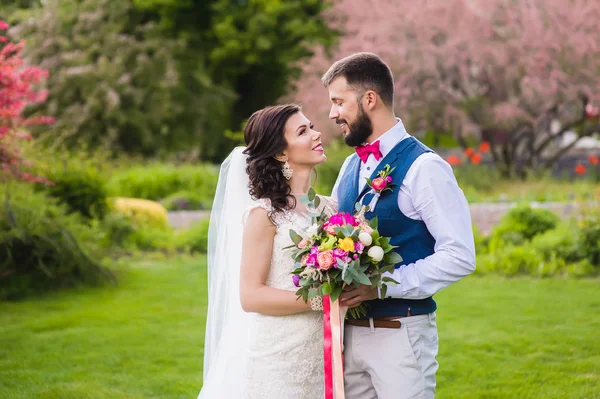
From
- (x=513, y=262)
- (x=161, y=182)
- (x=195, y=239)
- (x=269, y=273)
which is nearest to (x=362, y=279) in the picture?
(x=269, y=273)

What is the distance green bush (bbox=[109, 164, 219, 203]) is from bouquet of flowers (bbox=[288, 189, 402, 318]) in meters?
12.9

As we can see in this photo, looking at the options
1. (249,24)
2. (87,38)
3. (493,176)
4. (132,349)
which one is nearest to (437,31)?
(493,176)

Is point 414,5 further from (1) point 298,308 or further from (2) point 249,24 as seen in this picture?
(1) point 298,308

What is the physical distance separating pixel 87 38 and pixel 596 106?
1390 cm

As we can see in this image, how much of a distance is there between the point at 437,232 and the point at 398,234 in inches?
7.6

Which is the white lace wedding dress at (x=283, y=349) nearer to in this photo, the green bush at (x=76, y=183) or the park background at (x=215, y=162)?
the park background at (x=215, y=162)

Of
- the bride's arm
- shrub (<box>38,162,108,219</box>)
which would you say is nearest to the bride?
the bride's arm

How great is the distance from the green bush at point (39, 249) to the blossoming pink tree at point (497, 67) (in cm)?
1053

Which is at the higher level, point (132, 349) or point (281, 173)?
point (281, 173)

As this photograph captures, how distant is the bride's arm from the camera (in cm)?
348

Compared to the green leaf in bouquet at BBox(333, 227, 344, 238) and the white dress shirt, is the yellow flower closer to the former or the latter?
the green leaf in bouquet at BBox(333, 227, 344, 238)

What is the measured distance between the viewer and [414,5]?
61.4 feet

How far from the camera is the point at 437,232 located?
3271 mm

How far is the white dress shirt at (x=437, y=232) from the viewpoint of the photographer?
3.24m
